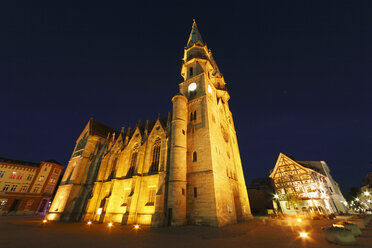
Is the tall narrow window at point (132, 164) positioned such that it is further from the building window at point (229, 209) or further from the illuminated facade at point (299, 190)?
the illuminated facade at point (299, 190)

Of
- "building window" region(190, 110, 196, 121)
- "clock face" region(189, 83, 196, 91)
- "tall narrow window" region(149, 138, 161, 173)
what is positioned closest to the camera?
"tall narrow window" region(149, 138, 161, 173)

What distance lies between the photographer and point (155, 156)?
21953 mm

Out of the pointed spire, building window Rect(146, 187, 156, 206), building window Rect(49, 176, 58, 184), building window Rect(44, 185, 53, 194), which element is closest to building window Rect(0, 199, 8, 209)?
building window Rect(44, 185, 53, 194)

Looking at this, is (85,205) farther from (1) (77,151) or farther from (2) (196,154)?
(2) (196,154)

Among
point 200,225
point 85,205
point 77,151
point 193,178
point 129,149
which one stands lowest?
point 200,225

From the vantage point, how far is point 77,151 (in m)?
32.3

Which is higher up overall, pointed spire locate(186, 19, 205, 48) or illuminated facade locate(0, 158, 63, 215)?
pointed spire locate(186, 19, 205, 48)

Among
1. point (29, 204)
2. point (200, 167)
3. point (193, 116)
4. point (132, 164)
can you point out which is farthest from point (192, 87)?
point (29, 204)

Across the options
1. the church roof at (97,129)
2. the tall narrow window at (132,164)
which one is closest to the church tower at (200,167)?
the tall narrow window at (132,164)

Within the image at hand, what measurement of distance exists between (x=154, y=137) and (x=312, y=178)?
31082 millimetres

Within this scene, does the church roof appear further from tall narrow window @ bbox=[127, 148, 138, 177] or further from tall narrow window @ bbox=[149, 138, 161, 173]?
tall narrow window @ bbox=[149, 138, 161, 173]

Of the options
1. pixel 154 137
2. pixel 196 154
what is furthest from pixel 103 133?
pixel 196 154

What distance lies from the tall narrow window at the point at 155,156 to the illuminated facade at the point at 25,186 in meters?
40.6

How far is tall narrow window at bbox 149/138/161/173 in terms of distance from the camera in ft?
68.5
